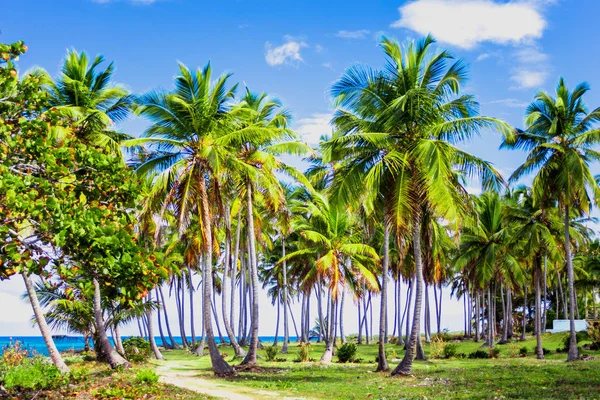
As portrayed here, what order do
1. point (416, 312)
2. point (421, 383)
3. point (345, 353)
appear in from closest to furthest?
point (421, 383) < point (416, 312) < point (345, 353)

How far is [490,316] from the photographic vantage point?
140 feet

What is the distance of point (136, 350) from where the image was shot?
28453 millimetres

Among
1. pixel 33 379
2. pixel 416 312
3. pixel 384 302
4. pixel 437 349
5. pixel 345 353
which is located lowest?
pixel 437 349

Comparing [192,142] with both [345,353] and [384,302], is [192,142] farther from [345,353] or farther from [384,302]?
[345,353]

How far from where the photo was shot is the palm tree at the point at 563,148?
25.3 meters

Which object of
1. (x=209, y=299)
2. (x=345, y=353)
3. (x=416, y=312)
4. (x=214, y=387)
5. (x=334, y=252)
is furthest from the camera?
(x=334, y=252)

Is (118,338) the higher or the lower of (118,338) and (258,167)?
the lower

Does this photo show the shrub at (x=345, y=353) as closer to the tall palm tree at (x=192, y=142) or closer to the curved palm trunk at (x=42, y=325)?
the tall palm tree at (x=192, y=142)

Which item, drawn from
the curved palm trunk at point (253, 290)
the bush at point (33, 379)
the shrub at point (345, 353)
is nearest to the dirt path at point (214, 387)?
the curved palm trunk at point (253, 290)

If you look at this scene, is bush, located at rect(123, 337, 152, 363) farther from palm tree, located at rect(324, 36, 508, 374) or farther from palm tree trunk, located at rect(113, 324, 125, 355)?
palm tree, located at rect(324, 36, 508, 374)

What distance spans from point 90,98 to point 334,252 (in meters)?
14.1

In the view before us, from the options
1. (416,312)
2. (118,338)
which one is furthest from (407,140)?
(118,338)

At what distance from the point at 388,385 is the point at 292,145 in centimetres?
1158

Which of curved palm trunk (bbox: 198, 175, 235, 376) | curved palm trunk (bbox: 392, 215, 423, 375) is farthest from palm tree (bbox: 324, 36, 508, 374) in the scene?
curved palm trunk (bbox: 198, 175, 235, 376)
